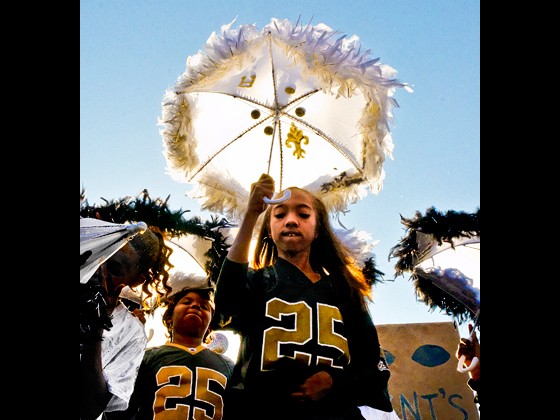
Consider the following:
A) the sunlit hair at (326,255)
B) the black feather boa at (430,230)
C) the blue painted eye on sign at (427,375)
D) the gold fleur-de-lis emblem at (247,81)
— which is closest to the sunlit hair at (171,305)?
the sunlit hair at (326,255)

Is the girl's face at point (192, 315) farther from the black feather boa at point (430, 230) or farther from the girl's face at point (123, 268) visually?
the black feather boa at point (430, 230)

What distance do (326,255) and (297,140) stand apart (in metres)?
0.72

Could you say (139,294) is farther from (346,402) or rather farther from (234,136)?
(346,402)

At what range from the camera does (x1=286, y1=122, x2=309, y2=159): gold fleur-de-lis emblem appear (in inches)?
185

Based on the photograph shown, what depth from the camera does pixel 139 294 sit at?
5.10m

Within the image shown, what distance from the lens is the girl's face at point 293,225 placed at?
4379 mm

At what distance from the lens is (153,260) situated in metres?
4.62

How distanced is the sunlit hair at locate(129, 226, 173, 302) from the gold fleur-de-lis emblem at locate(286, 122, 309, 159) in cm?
92

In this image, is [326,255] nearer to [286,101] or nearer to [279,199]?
[279,199]

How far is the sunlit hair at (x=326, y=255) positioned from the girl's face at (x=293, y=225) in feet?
0.21

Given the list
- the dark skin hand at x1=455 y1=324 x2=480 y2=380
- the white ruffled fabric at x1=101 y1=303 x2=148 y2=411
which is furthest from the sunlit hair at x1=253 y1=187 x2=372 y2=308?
the dark skin hand at x1=455 y1=324 x2=480 y2=380

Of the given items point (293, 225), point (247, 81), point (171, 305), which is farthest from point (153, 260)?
point (247, 81)
